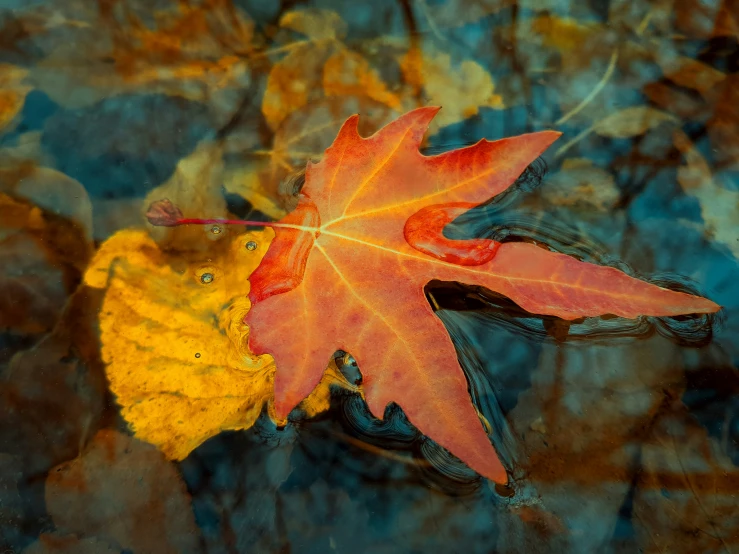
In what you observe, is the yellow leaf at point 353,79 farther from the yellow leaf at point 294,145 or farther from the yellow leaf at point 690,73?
the yellow leaf at point 690,73

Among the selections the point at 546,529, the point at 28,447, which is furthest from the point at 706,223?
the point at 28,447

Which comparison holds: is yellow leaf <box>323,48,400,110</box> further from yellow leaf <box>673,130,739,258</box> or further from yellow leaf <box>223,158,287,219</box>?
yellow leaf <box>673,130,739,258</box>

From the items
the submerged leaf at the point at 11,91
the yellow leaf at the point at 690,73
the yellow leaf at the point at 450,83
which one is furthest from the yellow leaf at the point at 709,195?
the submerged leaf at the point at 11,91

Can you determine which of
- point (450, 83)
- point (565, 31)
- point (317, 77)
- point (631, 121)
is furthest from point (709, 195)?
point (317, 77)

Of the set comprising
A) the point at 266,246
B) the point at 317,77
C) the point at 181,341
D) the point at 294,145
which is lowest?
the point at 181,341

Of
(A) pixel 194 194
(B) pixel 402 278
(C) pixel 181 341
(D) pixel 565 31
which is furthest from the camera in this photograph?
(D) pixel 565 31

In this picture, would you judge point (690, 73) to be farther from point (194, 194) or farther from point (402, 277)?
point (194, 194)
